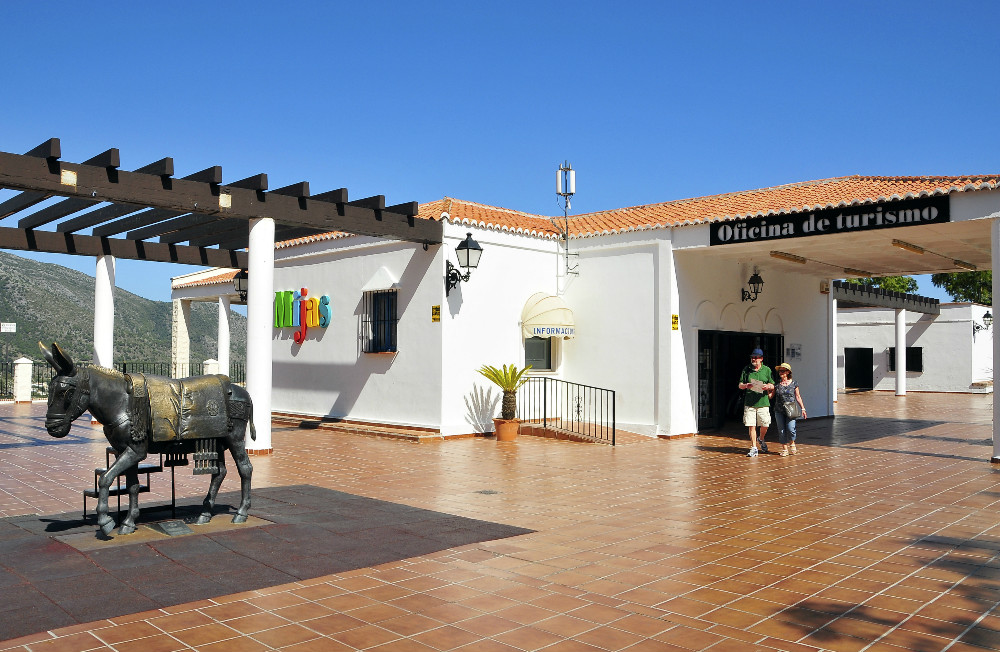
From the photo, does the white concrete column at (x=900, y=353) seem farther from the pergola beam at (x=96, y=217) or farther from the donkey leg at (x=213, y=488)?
the donkey leg at (x=213, y=488)

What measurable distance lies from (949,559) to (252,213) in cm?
989

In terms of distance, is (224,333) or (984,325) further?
(984,325)

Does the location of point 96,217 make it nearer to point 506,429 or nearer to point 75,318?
point 506,429

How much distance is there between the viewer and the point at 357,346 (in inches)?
642

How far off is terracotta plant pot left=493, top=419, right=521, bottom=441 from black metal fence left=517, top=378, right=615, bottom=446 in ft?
3.53

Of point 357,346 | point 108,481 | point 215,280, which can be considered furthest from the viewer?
point 215,280

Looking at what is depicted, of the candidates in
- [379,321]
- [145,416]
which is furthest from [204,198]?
[145,416]

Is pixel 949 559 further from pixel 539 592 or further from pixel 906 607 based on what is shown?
pixel 539 592

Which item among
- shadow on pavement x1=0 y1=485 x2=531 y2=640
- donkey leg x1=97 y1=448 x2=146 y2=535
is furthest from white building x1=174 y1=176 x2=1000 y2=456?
donkey leg x1=97 y1=448 x2=146 y2=535

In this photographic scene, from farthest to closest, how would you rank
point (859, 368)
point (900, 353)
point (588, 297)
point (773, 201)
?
point (859, 368)
point (900, 353)
point (588, 297)
point (773, 201)

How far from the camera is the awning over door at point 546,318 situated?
1545 cm

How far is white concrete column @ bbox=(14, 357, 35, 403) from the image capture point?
23.0 m

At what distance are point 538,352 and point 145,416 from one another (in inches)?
420

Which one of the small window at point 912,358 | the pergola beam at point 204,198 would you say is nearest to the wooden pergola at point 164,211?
the pergola beam at point 204,198
